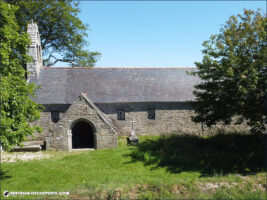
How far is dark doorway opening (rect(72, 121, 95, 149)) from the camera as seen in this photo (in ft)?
56.0

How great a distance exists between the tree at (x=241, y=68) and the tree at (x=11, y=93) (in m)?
9.63

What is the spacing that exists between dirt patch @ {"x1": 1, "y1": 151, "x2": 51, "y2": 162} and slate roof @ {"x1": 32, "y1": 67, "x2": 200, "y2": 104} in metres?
4.74

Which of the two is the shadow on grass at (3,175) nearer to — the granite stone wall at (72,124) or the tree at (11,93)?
the tree at (11,93)

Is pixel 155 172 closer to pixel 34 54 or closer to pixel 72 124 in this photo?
pixel 72 124

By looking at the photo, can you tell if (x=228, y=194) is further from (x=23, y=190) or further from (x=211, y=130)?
(x=211, y=130)

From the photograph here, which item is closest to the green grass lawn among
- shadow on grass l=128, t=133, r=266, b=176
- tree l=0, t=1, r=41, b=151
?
shadow on grass l=128, t=133, r=266, b=176

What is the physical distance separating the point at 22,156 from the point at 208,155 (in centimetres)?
1148

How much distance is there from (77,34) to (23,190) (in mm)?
24160

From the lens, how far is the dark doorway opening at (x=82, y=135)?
1706 cm

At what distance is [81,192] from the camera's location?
8.27 meters

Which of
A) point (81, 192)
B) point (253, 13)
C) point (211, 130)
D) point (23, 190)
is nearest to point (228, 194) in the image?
point (81, 192)

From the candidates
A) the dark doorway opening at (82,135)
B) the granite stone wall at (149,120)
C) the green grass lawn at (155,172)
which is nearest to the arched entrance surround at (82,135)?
the dark doorway opening at (82,135)

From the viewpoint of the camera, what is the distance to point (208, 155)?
11.8m

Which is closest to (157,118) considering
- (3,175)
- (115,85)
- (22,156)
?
(115,85)
